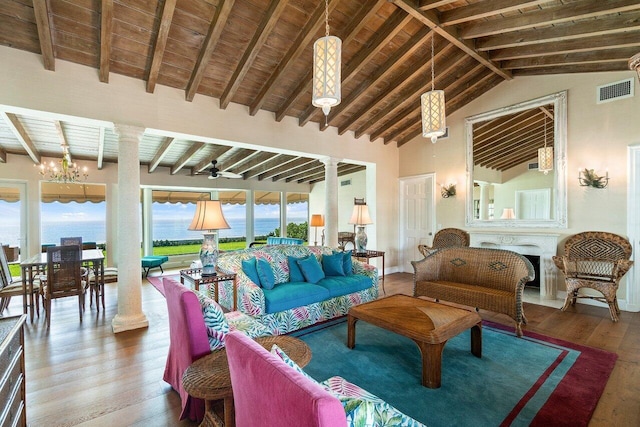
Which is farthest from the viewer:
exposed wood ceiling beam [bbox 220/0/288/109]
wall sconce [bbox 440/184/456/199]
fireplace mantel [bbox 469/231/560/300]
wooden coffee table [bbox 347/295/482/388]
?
wall sconce [bbox 440/184/456/199]

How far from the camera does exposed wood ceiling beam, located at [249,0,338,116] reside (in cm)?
324

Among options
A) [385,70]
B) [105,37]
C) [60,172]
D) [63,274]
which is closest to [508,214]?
[385,70]

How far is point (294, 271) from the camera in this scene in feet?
13.2

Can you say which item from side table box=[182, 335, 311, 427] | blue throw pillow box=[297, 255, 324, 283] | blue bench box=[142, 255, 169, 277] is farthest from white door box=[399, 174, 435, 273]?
blue bench box=[142, 255, 169, 277]

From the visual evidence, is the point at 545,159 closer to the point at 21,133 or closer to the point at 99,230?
the point at 21,133

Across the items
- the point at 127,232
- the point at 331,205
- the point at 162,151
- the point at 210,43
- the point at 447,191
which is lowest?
the point at 127,232

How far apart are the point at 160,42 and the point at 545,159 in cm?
580

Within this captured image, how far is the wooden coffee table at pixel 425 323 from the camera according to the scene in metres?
2.40

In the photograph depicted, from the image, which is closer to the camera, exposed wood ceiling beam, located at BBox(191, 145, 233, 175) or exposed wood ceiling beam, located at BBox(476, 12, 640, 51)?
exposed wood ceiling beam, located at BBox(476, 12, 640, 51)

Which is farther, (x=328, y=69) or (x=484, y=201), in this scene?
(x=484, y=201)

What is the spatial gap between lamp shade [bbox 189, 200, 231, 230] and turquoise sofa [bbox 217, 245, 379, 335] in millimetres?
628

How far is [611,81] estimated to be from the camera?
443 centimetres

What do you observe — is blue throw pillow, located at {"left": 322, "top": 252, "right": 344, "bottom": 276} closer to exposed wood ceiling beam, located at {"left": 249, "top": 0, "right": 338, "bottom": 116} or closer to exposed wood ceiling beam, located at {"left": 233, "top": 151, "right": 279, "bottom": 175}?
exposed wood ceiling beam, located at {"left": 249, "top": 0, "right": 338, "bottom": 116}

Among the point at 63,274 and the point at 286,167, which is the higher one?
the point at 286,167
